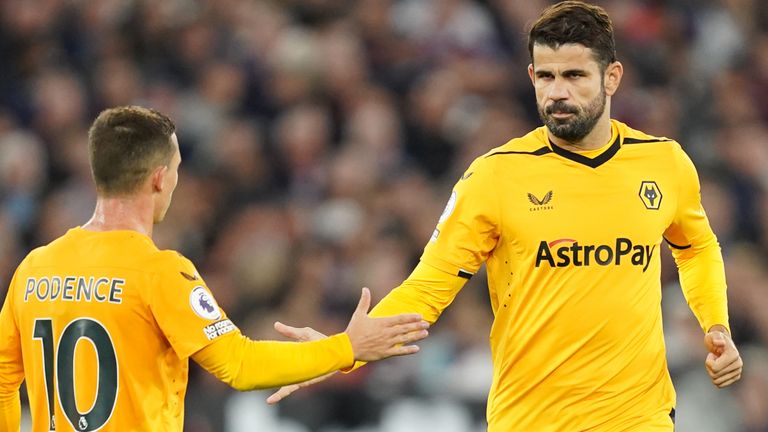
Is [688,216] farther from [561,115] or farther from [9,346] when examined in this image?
[9,346]

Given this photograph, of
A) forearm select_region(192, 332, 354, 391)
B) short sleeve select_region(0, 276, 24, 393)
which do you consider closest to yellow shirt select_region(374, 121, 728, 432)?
forearm select_region(192, 332, 354, 391)

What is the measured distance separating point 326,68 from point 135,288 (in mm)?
6701

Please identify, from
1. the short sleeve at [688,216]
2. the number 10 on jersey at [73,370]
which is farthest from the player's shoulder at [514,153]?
the number 10 on jersey at [73,370]

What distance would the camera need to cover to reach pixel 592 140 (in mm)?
5379

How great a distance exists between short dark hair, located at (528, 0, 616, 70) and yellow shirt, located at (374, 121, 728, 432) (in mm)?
390

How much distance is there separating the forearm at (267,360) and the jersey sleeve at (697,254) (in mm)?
1577

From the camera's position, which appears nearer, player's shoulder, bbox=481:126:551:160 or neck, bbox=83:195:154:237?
neck, bbox=83:195:154:237

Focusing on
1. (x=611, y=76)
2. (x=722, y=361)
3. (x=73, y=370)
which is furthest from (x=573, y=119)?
(x=73, y=370)

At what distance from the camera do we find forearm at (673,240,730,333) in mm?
5617

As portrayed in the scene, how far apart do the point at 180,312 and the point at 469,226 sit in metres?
1.22

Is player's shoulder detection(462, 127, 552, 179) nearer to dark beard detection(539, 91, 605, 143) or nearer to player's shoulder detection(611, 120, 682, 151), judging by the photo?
dark beard detection(539, 91, 605, 143)

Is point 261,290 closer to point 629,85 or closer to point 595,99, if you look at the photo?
point 629,85

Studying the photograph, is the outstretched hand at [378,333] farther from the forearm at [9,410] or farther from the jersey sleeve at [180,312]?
the forearm at [9,410]

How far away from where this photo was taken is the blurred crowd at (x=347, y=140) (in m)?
8.71
